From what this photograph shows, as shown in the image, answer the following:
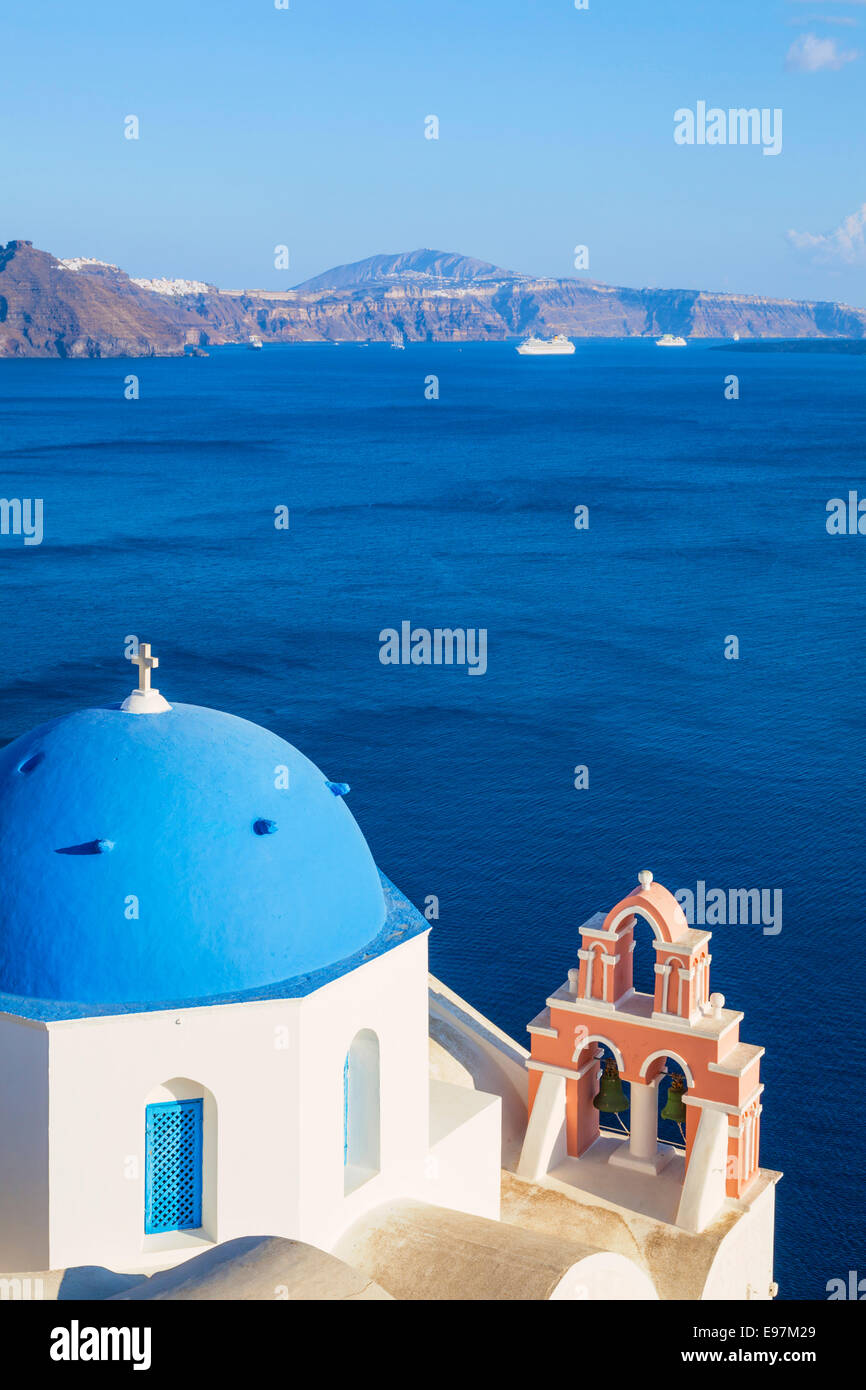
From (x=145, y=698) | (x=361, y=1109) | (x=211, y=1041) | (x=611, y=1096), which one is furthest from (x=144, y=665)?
(x=611, y=1096)

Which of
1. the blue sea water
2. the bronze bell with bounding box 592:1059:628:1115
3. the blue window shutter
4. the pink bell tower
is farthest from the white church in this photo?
the blue sea water

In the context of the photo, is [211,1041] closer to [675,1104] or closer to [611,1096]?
[611,1096]

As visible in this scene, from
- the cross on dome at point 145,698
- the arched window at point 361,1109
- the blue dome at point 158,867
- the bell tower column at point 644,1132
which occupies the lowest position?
the bell tower column at point 644,1132

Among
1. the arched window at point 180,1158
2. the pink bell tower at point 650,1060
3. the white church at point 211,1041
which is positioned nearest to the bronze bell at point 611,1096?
the pink bell tower at point 650,1060

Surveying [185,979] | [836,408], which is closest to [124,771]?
[185,979]

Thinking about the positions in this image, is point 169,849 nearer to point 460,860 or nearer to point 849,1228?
point 849,1228

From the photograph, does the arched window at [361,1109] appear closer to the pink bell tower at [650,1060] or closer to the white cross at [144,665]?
the white cross at [144,665]

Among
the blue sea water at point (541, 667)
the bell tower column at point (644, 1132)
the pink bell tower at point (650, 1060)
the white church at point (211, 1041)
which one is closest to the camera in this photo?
the white church at point (211, 1041)
